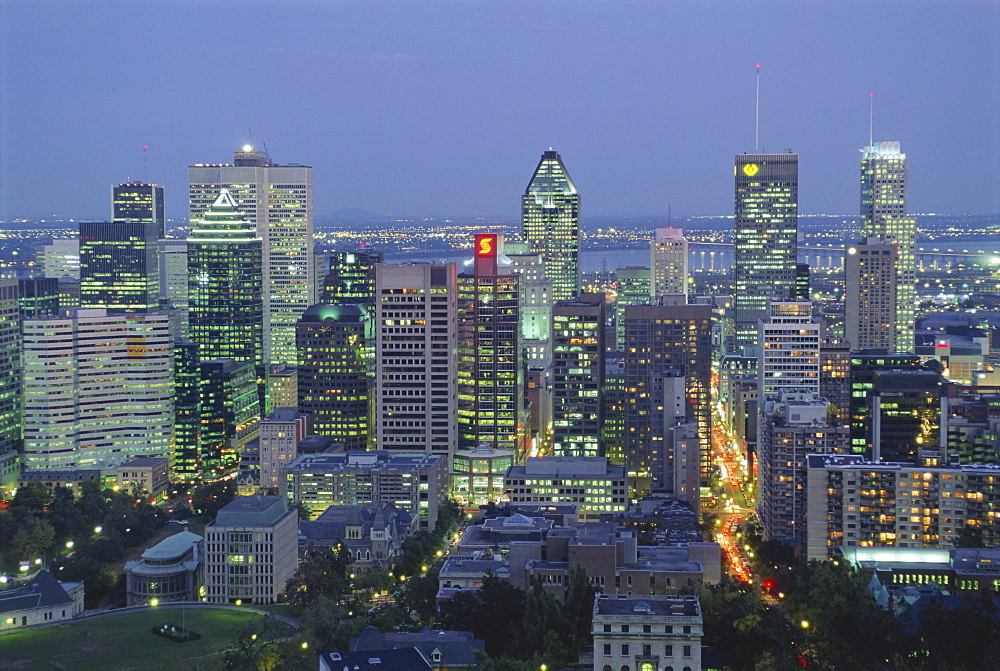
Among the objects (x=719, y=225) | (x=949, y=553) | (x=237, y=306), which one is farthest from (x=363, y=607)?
(x=719, y=225)

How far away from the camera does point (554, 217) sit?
410 feet

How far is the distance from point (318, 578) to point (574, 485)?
1689cm

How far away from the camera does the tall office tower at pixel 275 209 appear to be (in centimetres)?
11175

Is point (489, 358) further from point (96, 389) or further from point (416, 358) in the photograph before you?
point (96, 389)

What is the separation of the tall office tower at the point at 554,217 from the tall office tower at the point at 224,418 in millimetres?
47727

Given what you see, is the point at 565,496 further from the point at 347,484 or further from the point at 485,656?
the point at 485,656

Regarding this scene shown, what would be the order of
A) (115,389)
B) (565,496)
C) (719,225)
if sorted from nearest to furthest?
(565,496) → (115,389) → (719,225)

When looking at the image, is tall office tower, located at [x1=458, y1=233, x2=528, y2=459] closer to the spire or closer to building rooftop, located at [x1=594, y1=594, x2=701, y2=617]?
building rooftop, located at [x1=594, y1=594, x2=701, y2=617]

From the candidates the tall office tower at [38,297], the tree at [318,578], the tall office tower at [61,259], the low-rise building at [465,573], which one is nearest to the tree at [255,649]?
the tree at [318,578]

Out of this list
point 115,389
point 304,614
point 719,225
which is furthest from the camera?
point 719,225

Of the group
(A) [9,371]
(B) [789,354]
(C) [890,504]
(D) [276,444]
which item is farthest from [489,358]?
(C) [890,504]

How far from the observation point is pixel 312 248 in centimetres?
11481

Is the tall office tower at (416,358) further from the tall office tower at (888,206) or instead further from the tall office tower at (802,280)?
the tall office tower at (888,206)

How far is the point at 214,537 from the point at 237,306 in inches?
1737
